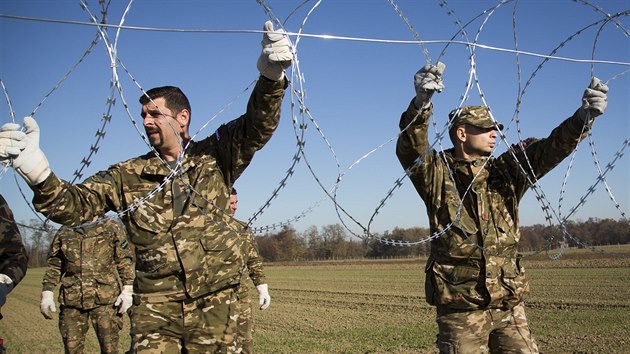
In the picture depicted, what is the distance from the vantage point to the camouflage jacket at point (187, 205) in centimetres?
383

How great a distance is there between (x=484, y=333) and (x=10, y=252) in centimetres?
349

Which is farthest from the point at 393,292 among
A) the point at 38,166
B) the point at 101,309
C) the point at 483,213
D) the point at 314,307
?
the point at 38,166

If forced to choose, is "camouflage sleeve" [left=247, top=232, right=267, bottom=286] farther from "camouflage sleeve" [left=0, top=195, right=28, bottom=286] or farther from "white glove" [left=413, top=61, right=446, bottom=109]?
"white glove" [left=413, top=61, right=446, bottom=109]

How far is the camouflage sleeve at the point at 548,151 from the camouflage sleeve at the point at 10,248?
12.3 feet

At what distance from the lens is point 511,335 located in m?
4.52

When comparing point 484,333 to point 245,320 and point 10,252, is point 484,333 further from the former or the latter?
point 10,252

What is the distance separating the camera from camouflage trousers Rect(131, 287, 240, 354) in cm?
383

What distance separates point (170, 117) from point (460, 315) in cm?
254

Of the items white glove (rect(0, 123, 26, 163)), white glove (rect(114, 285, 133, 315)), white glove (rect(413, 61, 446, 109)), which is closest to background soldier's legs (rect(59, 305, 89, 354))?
white glove (rect(114, 285, 133, 315))

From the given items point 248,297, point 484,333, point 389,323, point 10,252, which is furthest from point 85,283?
point 389,323

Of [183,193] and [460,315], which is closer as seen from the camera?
[183,193]

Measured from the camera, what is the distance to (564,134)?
4.77 metres

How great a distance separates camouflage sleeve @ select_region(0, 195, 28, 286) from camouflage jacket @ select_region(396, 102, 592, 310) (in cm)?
285

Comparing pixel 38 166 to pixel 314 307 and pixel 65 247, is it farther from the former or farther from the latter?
pixel 314 307
